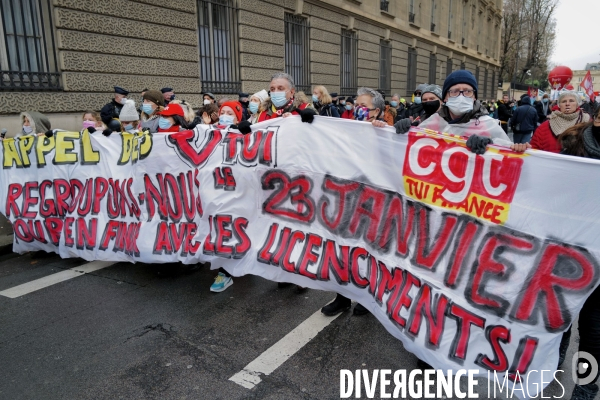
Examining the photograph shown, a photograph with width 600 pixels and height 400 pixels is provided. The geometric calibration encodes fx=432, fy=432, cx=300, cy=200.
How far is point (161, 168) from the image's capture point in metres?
4.29

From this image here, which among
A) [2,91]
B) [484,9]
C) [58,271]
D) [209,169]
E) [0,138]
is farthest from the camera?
[484,9]

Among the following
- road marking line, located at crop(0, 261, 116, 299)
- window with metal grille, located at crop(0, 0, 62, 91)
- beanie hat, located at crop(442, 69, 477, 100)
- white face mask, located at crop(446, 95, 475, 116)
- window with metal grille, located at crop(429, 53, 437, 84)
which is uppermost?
window with metal grille, located at crop(429, 53, 437, 84)

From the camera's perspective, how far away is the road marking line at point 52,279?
4262 millimetres

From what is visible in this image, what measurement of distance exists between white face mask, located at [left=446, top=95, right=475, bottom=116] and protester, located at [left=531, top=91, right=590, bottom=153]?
1.02 metres

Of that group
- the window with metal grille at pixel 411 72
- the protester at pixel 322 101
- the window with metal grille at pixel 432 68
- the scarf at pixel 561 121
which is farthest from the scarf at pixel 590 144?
the window with metal grille at pixel 432 68

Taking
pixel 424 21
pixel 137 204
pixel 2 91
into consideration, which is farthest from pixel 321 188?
pixel 424 21

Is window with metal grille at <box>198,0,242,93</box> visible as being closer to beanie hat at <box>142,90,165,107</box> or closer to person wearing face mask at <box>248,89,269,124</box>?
beanie hat at <box>142,90,165,107</box>

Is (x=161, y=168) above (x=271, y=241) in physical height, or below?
above

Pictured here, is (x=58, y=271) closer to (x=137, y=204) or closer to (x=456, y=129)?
(x=137, y=204)

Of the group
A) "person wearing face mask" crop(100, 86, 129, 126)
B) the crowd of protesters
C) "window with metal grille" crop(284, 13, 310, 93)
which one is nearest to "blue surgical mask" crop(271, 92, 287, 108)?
the crowd of protesters

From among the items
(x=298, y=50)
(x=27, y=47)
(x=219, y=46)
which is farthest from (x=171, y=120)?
(x=298, y=50)

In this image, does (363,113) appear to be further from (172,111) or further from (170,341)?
(170,341)

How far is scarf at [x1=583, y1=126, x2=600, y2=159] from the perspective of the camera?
2.48 m

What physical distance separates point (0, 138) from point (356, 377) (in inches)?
212
